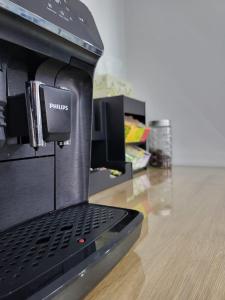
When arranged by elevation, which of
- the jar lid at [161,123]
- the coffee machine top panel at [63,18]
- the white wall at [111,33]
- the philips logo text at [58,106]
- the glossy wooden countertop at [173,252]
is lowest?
the glossy wooden countertop at [173,252]

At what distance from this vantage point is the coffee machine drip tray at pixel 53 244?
213 mm

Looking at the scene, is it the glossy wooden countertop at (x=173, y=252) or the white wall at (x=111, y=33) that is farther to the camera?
the white wall at (x=111, y=33)

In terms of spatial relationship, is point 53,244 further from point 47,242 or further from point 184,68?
point 184,68

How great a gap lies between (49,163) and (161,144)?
0.90 meters

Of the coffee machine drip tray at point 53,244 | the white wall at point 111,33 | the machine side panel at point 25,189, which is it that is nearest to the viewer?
the coffee machine drip tray at point 53,244

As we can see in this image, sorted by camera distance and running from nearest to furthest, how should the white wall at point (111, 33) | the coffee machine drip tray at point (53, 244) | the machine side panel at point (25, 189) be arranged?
the coffee machine drip tray at point (53, 244), the machine side panel at point (25, 189), the white wall at point (111, 33)

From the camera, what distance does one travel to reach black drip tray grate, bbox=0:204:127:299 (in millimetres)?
222

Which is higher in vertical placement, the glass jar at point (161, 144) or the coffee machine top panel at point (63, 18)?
the coffee machine top panel at point (63, 18)

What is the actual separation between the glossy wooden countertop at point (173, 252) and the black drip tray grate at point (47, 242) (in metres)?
0.05

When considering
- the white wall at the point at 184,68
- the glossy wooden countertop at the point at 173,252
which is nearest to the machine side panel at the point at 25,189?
the glossy wooden countertop at the point at 173,252

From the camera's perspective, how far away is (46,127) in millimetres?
297

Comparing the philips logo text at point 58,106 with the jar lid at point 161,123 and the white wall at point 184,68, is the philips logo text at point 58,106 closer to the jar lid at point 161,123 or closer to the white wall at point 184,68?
the jar lid at point 161,123

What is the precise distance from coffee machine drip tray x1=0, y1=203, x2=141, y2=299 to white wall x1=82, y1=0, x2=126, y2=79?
0.88 meters

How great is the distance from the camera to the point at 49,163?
1.31 ft
